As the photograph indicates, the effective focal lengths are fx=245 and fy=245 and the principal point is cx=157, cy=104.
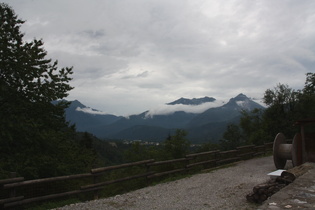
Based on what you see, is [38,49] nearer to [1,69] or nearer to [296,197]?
[1,69]

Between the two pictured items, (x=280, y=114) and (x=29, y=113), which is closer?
(x=29, y=113)

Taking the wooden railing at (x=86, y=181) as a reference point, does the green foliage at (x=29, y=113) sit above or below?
above

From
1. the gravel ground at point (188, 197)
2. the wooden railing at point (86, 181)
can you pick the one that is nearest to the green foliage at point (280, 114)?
the wooden railing at point (86, 181)

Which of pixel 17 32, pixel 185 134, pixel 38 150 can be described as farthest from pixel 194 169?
pixel 17 32

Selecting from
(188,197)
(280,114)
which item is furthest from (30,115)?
(280,114)

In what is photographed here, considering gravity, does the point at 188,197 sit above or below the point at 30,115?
below

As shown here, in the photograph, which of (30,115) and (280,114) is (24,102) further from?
(280,114)

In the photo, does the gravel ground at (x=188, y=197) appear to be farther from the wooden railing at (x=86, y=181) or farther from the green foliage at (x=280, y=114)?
the green foliage at (x=280, y=114)

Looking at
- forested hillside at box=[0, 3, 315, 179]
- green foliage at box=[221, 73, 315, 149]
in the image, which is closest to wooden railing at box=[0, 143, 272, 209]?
forested hillside at box=[0, 3, 315, 179]

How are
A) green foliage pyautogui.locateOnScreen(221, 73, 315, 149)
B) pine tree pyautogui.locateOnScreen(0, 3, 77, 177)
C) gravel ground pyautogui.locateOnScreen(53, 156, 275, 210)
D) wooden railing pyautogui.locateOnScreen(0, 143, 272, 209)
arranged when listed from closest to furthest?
wooden railing pyautogui.locateOnScreen(0, 143, 272, 209) < gravel ground pyautogui.locateOnScreen(53, 156, 275, 210) < pine tree pyautogui.locateOnScreen(0, 3, 77, 177) < green foliage pyautogui.locateOnScreen(221, 73, 315, 149)

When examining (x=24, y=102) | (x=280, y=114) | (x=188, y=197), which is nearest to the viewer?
(x=188, y=197)

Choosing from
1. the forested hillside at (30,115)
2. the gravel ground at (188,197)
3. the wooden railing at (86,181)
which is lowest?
the gravel ground at (188,197)

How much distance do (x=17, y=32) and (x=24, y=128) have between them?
5.19m

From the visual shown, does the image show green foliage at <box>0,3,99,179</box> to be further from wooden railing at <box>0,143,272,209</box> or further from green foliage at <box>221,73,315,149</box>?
green foliage at <box>221,73,315,149</box>
